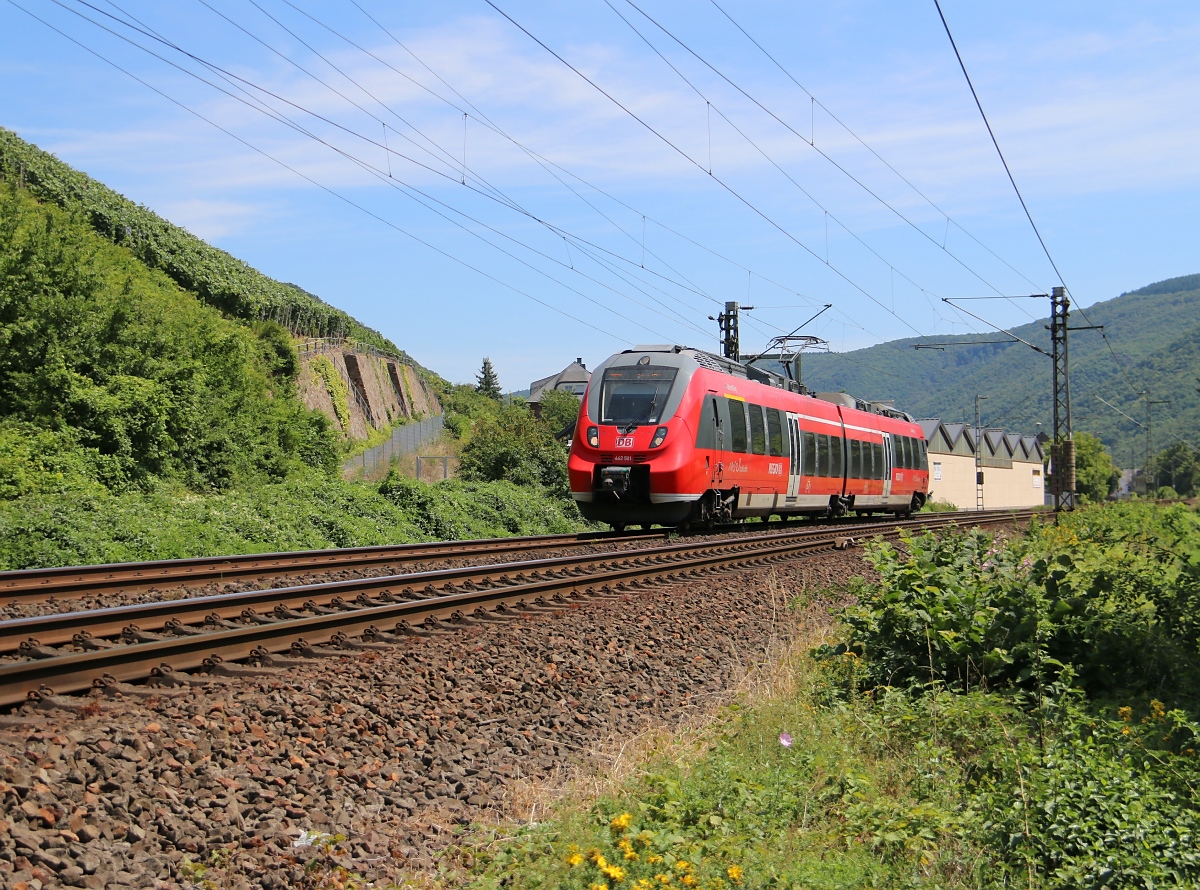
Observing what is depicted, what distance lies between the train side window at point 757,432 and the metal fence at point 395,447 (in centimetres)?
1868

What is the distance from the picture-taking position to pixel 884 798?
539 centimetres

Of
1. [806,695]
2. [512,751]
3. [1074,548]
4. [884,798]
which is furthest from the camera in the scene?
[1074,548]

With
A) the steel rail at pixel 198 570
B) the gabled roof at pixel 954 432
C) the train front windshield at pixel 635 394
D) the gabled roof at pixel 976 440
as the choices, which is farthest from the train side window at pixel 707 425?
the gabled roof at pixel 954 432

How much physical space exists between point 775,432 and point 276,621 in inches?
622

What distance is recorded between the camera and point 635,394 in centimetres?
1888

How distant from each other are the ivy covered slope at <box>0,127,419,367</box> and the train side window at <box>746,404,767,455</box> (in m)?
25.2

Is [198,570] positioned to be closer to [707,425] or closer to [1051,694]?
[1051,694]

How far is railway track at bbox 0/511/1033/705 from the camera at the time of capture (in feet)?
20.2

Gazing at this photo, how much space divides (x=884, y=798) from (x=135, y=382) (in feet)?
69.6

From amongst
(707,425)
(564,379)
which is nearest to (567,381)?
(564,379)

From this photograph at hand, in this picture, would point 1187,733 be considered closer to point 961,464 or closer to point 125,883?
point 125,883

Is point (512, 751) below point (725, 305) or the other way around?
below

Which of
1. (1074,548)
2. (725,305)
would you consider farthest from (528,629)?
(725,305)

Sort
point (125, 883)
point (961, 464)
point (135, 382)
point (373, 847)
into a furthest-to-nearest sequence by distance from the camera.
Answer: point (961, 464), point (135, 382), point (373, 847), point (125, 883)
